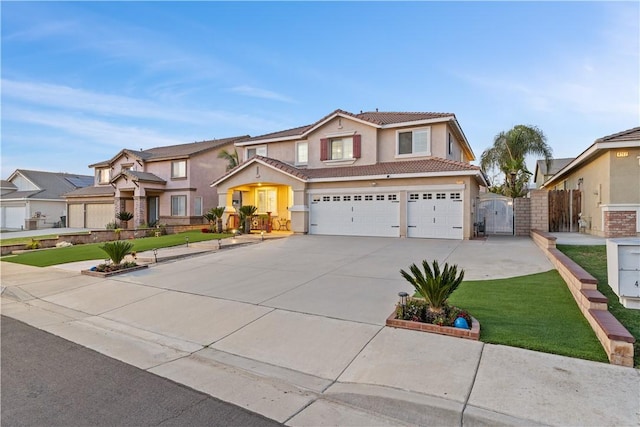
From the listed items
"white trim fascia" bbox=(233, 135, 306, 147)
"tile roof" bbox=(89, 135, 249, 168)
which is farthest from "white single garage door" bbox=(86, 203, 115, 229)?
"white trim fascia" bbox=(233, 135, 306, 147)

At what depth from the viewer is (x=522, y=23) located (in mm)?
12477

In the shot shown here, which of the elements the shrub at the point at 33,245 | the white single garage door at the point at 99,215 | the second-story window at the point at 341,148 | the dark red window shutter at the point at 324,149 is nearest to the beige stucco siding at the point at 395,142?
the second-story window at the point at 341,148

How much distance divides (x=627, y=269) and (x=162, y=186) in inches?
1192

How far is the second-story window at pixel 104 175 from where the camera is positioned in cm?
3319

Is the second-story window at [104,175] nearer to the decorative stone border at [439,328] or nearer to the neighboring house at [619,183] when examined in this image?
the decorative stone border at [439,328]

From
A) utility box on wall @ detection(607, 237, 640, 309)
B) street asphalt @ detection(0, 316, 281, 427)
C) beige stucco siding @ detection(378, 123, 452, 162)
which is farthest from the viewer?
beige stucco siding @ detection(378, 123, 452, 162)

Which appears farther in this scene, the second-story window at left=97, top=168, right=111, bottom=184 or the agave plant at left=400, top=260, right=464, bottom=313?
the second-story window at left=97, top=168, right=111, bottom=184

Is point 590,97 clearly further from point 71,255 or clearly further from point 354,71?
point 71,255

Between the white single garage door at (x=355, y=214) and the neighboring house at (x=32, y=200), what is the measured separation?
32184 mm

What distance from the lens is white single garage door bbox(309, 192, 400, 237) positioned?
57.9ft

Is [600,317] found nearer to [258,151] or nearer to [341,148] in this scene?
[341,148]

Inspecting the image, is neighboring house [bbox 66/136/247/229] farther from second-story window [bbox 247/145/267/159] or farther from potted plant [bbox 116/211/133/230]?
second-story window [bbox 247/145/267/159]

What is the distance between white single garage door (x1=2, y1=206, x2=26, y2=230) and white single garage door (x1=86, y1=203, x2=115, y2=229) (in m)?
9.39

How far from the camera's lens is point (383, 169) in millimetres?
18141
